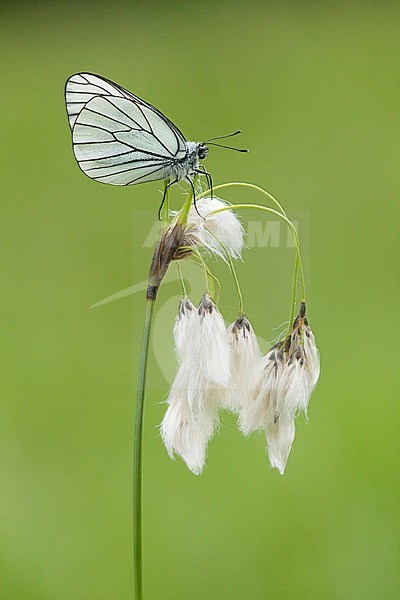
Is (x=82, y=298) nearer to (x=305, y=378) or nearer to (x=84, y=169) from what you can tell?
(x=84, y=169)

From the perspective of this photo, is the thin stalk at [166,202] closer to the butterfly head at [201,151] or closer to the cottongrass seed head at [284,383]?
the butterfly head at [201,151]

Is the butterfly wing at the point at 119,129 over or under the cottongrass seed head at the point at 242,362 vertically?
over

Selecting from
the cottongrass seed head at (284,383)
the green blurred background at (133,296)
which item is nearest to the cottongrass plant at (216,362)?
the cottongrass seed head at (284,383)

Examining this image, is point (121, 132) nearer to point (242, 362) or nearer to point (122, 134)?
point (122, 134)

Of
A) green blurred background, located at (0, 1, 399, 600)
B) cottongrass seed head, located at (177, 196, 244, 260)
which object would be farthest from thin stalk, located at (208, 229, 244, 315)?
green blurred background, located at (0, 1, 399, 600)

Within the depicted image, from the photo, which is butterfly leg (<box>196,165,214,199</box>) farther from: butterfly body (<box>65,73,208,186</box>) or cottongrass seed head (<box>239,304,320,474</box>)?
cottongrass seed head (<box>239,304,320,474</box>)

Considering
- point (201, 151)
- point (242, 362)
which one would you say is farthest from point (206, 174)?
point (242, 362)
